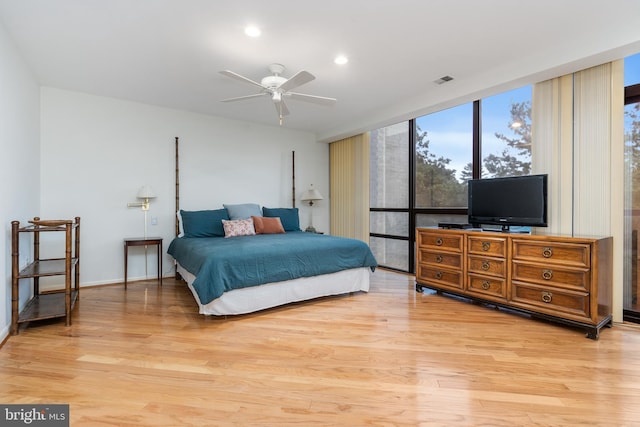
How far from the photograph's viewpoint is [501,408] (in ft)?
5.44

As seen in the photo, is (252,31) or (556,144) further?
(556,144)

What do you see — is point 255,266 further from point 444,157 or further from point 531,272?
point 444,157

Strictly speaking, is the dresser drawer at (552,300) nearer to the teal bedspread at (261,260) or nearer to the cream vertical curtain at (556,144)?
the cream vertical curtain at (556,144)

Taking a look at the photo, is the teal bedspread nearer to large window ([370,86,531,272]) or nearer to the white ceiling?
large window ([370,86,531,272])

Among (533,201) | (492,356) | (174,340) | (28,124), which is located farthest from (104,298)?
(533,201)

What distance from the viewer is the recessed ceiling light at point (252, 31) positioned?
99.3 inches

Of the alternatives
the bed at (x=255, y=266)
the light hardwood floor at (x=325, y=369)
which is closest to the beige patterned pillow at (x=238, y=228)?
the bed at (x=255, y=266)

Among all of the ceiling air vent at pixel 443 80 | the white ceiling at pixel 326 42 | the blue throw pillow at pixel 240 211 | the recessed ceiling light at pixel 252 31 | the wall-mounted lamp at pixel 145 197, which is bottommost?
the blue throw pillow at pixel 240 211

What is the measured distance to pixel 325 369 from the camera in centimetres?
206

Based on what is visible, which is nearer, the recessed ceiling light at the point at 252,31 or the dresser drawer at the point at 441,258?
the recessed ceiling light at the point at 252,31

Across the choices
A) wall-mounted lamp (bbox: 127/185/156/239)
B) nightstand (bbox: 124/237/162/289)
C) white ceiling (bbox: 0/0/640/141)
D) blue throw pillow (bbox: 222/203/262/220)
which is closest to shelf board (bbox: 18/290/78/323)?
nightstand (bbox: 124/237/162/289)

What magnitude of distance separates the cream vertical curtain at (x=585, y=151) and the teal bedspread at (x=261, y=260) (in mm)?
2063

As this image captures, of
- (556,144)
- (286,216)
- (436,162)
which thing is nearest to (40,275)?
(286,216)

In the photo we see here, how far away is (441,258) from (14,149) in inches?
172
